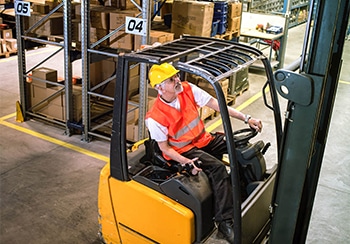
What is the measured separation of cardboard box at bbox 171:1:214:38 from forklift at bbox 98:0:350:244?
119 inches

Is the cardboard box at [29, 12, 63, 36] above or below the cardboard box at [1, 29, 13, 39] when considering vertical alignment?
above

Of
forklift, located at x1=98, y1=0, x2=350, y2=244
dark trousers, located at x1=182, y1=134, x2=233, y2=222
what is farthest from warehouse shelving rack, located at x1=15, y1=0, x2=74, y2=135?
dark trousers, located at x1=182, y1=134, x2=233, y2=222

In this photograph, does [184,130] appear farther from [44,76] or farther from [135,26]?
[44,76]

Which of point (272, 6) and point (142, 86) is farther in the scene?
point (272, 6)

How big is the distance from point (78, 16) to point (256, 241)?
4952mm

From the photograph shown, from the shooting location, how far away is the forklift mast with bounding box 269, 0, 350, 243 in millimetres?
2521

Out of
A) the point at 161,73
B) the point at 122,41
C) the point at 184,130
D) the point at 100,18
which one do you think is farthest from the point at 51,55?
the point at 161,73

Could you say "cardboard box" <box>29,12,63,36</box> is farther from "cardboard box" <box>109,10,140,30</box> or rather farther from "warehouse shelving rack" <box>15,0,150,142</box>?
"cardboard box" <box>109,10,140,30</box>

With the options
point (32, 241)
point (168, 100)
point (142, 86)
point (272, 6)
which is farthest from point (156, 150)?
point (272, 6)

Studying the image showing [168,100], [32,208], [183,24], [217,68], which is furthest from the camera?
[183,24]

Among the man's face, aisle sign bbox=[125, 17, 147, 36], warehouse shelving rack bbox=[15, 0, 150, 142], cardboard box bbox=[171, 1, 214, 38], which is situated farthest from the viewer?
cardboard box bbox=[171, 1, 214, 38]

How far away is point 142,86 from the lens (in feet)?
20.3

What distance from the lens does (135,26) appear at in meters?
6.03

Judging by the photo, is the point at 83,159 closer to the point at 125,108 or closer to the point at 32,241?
the point at 32,241
